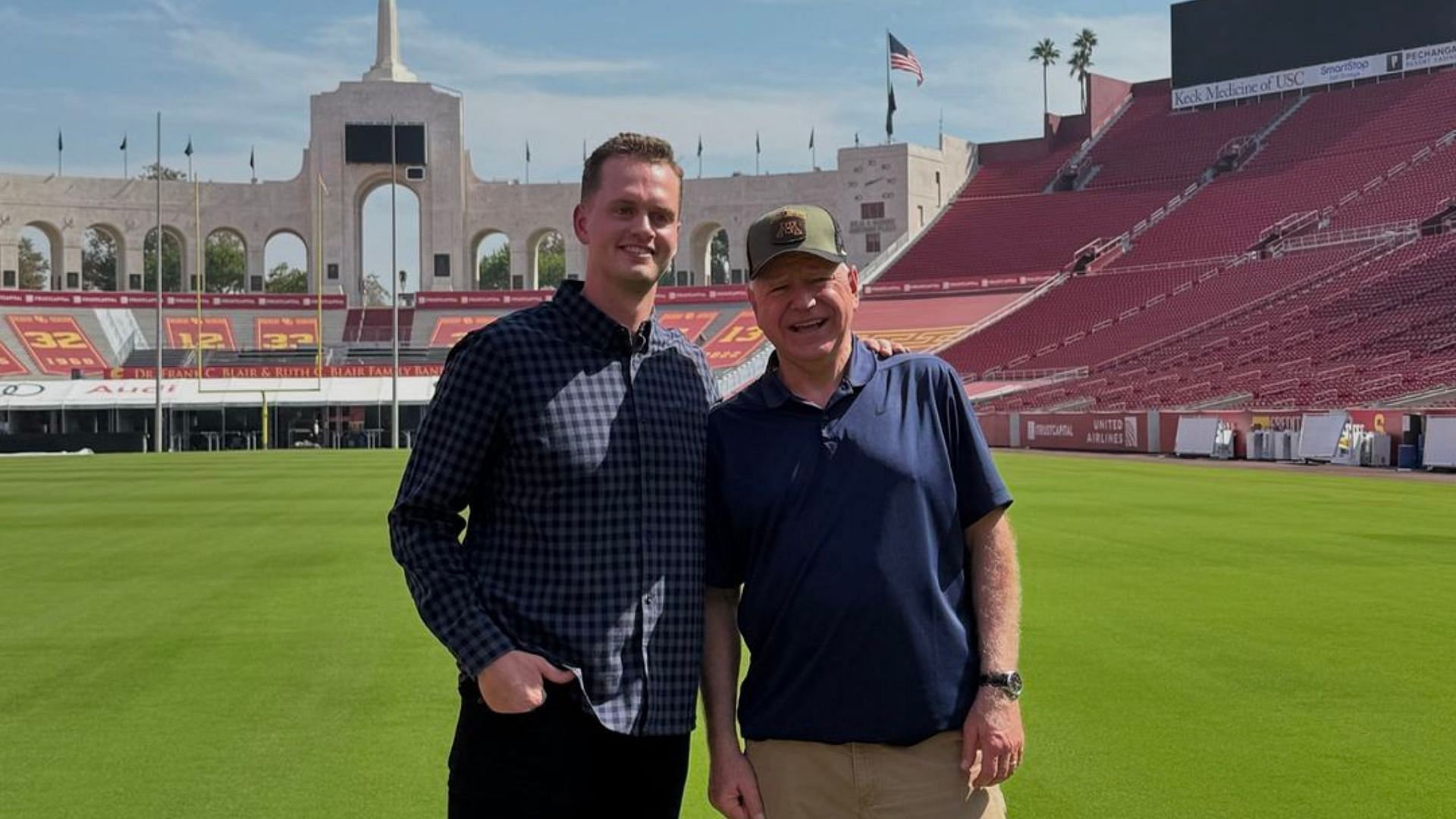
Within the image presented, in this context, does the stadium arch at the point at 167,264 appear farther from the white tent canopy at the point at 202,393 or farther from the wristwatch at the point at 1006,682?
the wristwatch at the point at 1006,682

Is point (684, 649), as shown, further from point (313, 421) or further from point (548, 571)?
point (313, 421)

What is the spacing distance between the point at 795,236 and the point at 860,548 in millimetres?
768

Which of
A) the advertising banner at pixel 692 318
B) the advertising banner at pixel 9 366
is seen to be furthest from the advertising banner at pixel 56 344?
the advertising banner at pixel 692 318

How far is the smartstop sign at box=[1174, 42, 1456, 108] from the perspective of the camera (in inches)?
2795

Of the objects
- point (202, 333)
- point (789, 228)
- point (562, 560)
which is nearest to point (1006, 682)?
point (562, 560)

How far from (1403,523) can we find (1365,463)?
15.5 metres

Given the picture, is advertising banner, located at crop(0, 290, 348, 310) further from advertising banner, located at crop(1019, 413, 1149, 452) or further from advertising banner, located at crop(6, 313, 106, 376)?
advertising banner, located at crop(1019, 413, 1149, 452)

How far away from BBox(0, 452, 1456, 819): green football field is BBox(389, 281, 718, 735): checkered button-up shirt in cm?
244

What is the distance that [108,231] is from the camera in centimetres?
8394

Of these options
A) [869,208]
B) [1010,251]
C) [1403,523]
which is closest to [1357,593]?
[1403,523]

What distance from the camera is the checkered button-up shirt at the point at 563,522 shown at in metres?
3.27

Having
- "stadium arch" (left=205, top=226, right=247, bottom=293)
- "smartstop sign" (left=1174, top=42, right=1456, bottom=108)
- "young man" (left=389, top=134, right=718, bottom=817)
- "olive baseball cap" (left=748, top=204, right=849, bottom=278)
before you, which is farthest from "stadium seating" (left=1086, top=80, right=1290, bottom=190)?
"young man" (left=389, top=134, right=718, bottom=817)

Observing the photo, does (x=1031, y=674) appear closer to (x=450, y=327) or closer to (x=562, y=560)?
(x=562, y=560)

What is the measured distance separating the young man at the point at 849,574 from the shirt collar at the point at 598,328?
29 centimetres
